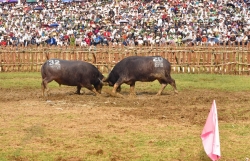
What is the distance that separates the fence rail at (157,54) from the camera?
28.5 metres

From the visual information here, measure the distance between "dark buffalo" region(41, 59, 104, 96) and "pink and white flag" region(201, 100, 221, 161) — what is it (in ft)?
36.2

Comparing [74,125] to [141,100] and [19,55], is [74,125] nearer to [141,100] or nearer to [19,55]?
[141,100]

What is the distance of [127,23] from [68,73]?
879 inches

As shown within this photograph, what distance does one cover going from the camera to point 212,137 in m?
9.38

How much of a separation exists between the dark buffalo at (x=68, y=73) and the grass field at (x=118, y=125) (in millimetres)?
626

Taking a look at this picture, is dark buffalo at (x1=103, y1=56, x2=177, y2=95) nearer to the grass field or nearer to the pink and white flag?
the grass field

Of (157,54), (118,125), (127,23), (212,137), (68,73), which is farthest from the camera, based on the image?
(127,23)

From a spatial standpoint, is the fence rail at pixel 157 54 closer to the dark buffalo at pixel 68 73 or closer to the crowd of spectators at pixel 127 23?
the crowd of spectators at pixel 127 23

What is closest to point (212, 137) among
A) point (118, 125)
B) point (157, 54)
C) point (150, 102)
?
point (118, 125)

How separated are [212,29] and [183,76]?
38.0ft

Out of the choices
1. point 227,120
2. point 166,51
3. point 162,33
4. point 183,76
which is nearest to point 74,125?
point 227,120

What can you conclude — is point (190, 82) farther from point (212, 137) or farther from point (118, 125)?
point (212, 137)

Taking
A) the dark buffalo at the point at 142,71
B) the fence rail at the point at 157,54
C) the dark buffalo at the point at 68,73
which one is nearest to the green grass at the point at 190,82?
the fence rail at the point at 157,54

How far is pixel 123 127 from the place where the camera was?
13.3m
